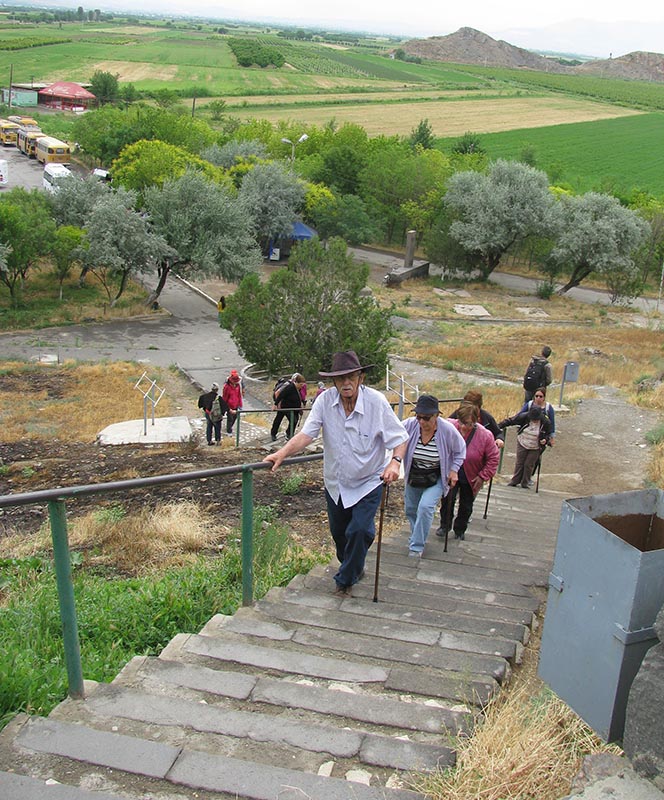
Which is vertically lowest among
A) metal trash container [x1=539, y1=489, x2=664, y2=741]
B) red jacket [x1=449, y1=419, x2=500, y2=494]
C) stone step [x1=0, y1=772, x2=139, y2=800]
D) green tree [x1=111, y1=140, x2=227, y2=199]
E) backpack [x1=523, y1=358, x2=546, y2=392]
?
green tree [x1=111, y1=140, x2=227, y2=199]

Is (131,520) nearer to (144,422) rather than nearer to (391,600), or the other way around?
(391,600)

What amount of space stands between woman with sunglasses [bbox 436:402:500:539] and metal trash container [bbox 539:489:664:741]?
3492mm

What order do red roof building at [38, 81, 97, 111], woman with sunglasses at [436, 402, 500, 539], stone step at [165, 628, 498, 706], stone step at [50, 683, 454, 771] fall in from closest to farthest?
1. stone step at [50, 683, 454, 771]
2. stone step at [165, 628, 498, 706]
3. woman with sunglasses at [436, 402, 500, 539]
4. red roof building at [38, 81, 97, 111]

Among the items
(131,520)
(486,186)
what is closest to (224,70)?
(486,186)

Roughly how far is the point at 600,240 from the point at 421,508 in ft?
125

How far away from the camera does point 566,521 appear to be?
3.38 meters

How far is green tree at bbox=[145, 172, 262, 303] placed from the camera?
33094mm

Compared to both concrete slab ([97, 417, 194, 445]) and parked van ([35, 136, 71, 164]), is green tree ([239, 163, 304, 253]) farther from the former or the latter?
concrete slab ([97, 417, 194, 445])

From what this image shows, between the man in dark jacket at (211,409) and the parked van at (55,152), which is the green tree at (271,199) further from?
the man in dark jacket at (211,409)

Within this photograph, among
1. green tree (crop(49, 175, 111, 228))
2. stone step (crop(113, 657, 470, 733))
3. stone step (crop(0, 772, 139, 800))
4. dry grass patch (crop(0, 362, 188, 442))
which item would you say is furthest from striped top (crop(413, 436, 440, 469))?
green tree (crop(49, 175, 111, 228))

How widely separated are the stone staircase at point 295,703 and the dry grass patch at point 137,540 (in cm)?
178

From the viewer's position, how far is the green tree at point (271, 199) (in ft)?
137

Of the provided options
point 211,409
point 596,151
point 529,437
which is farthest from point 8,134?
point 529,437

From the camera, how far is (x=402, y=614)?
5176mm
